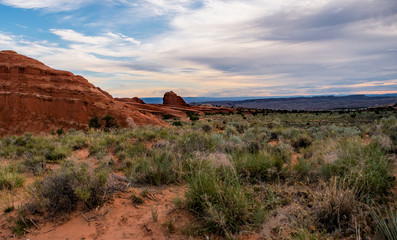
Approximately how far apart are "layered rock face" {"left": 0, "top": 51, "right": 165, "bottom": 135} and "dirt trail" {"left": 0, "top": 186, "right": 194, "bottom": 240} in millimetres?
15494

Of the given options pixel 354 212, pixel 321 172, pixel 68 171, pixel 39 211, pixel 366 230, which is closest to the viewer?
pixel 366 230

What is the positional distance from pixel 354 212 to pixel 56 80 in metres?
22.0

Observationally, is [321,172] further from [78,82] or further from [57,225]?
[78,82]

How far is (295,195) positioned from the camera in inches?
150

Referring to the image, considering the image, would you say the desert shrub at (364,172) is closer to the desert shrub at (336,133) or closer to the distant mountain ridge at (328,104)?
the desert shrub at (336,133)

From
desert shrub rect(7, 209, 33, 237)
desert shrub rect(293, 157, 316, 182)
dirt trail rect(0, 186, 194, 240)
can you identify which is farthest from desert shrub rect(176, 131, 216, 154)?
desert shrub rect(7, 209, 33, 237)

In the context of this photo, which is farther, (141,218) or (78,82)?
(78,82)

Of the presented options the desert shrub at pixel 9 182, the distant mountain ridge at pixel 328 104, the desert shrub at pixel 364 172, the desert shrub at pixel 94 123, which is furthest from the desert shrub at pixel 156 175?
the distant mountain ridge at pixel 328 104

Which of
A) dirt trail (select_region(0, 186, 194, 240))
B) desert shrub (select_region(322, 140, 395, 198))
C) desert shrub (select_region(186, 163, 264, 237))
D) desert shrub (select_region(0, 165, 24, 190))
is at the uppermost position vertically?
desert shrub (select_region(322, 140, 395, 198))

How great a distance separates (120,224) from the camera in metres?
3.38

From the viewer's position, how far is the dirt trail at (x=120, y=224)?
312cm

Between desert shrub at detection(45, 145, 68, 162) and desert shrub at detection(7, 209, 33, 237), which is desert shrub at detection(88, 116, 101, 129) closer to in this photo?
desert shrub at detection(45, 145, 68, 162)

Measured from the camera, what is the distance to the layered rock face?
692 inches

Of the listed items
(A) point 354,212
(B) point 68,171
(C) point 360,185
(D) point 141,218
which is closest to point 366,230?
(A) point 354,212
